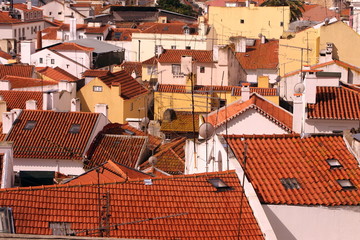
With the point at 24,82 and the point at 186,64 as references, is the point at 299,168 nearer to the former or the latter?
the point at 24,82

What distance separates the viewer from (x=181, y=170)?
84.2 ft

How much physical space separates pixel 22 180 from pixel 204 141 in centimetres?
548

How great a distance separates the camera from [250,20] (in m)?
63.1

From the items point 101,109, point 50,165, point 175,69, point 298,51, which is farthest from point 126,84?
point 50,165

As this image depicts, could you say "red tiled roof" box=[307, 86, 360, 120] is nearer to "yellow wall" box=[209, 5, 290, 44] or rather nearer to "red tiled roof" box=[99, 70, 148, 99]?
"red tiled roof" box=[99, 70, 148, 99]

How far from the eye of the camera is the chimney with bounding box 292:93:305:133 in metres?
22.6

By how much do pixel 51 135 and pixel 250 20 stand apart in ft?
122

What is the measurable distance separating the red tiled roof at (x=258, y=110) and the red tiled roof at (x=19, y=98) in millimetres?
9582

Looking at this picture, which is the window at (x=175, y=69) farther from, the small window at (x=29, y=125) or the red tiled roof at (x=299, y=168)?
the red tiled roof at (x=299, y=168)

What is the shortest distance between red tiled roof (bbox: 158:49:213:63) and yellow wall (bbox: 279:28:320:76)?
10.4 ft

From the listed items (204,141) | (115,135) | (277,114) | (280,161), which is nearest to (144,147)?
(115,135)

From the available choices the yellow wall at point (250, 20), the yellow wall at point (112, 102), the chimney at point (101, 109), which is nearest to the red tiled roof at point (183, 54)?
the yellow wall at point (112, 102)

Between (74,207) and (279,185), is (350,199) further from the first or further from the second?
(74,207)

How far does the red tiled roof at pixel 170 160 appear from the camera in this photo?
2558cm
